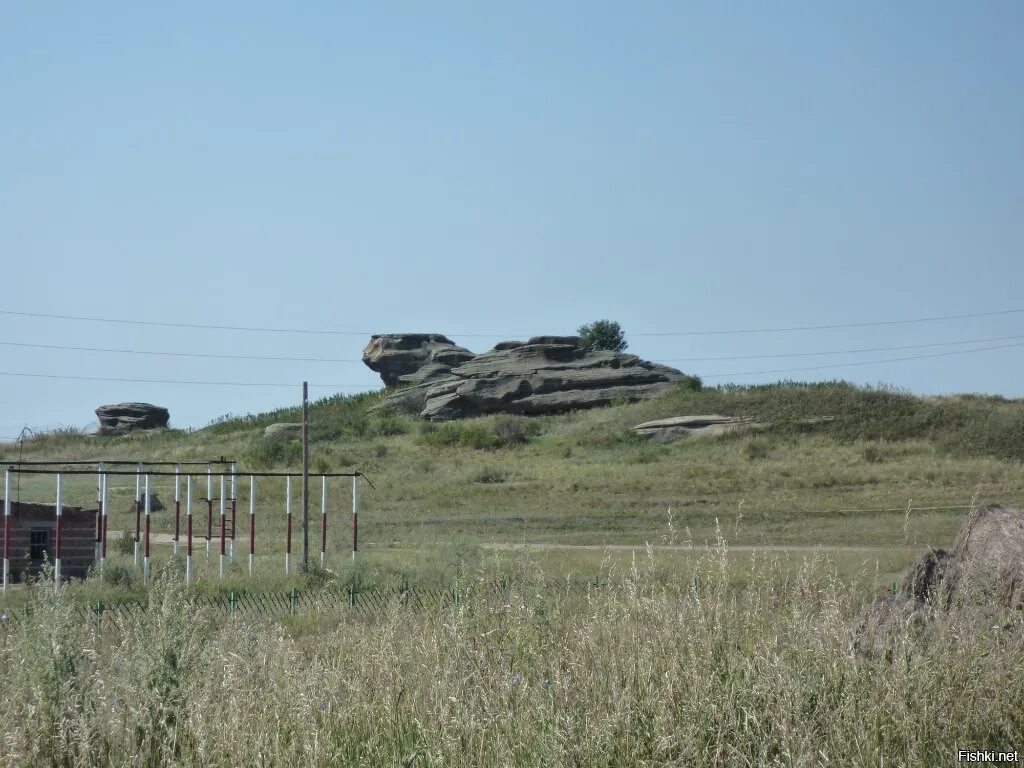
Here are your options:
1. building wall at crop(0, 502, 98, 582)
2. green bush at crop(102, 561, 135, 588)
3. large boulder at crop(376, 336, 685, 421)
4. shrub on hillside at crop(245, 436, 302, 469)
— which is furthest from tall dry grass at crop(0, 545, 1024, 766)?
large boulder at crop(376, 336, 685, 421)

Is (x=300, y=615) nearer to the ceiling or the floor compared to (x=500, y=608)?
nearer to the floor

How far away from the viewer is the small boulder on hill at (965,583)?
7.08 metres

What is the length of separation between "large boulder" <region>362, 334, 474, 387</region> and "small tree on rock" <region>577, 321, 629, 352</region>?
16449mm

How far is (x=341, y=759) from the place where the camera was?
5.39 metres

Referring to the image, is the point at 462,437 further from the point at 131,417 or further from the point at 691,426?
the point at 131,417

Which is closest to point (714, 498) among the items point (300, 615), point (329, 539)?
point (329, 539)

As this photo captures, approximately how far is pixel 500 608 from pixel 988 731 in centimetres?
295

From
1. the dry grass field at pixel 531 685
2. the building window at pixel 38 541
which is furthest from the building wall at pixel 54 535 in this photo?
the dry grass field at pixel 531 685

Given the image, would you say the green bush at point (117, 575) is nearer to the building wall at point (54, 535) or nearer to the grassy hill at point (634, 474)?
the building wall at point (54, 535)

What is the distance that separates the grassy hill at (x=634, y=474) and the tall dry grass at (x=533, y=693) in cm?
1361

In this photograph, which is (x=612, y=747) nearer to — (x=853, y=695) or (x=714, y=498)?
(x=853, y=695)

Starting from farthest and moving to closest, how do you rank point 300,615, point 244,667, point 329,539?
1. point 329,539
2. point 300,615
3. point 244,667

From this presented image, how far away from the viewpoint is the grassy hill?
29812 millimetres

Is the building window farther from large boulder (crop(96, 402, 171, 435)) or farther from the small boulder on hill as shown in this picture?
large boulder (crop(96, 402, 171, 435))
